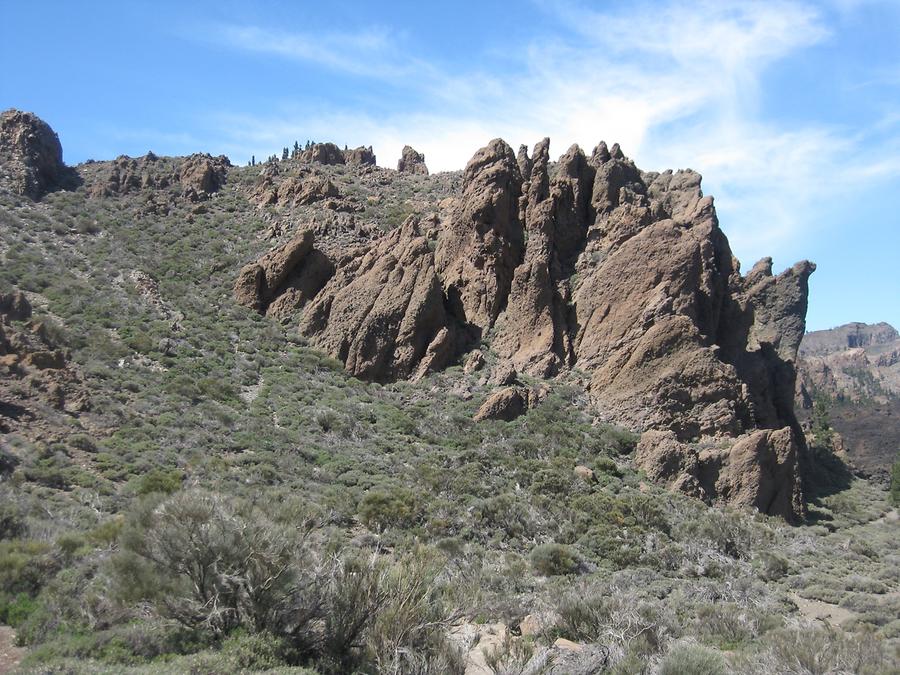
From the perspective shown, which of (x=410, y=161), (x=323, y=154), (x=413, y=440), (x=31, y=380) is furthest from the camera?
(x=410, y=161)

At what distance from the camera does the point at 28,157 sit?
161 ft

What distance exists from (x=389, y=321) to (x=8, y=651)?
25.9 metres

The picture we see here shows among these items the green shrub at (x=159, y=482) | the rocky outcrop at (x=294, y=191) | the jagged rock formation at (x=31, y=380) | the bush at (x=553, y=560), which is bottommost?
the bush at (x=553, y=560)

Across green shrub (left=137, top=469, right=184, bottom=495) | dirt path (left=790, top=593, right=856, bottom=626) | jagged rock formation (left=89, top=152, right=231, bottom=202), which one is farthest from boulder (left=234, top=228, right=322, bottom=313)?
dirt path (left=790, top=593, right=856, bottom=626)

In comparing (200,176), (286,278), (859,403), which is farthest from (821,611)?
(859,403)

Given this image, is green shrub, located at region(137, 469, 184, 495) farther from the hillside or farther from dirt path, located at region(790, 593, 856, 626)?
dirt path, located at region(790, 593, 856, 626)

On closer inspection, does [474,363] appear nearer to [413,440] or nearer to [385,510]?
[413,440]

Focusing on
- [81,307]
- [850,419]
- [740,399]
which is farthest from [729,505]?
[850,419]

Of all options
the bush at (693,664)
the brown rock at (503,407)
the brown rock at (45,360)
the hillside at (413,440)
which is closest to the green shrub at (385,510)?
the hillside at (413,440)

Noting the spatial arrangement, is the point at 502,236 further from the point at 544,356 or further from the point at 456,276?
the point at 544,356

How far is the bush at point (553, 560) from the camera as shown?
61.4ft

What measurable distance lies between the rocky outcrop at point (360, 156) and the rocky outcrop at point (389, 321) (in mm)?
37250

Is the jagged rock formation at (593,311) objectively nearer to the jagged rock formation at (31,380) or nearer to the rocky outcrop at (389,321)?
the rocky outcrop at (389,321)

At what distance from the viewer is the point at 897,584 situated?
68.6 feet
